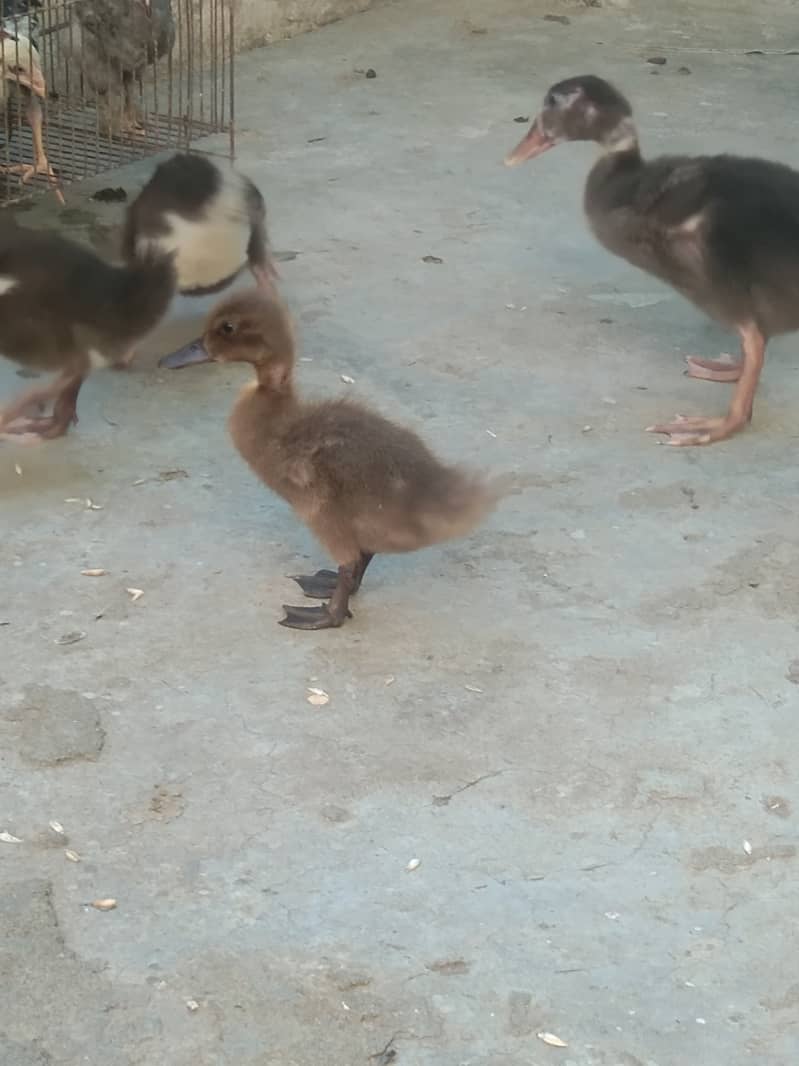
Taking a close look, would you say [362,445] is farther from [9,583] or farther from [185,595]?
[9,583]

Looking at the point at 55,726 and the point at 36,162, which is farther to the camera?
the point at 36,162

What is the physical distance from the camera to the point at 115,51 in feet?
21.8

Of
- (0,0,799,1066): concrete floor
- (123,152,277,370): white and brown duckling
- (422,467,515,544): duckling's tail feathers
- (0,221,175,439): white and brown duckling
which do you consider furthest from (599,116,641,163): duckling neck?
(422,467,515,544): duckling's tail feathers

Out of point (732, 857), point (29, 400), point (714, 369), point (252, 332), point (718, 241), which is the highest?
point (252, 332)

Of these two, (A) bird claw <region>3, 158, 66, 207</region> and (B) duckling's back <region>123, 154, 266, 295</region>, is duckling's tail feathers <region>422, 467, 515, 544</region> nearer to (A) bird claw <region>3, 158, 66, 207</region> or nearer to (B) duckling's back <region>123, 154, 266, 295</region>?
(B) duckling's back <region>123, 154, 266, 295</region>

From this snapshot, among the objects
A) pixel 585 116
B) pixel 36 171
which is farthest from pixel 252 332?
pixel 36 171

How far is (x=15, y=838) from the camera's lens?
303 centimetres

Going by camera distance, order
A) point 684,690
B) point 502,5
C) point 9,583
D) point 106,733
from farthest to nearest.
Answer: point 502,5, point 9,583, point 684,690, point 106,733

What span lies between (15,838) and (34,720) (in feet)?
1.26

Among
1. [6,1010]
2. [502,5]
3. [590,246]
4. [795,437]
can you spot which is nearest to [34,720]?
[6,1010]

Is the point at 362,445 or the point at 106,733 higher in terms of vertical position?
the point at 362,445

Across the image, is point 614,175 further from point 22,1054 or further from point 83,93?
point 22,1054

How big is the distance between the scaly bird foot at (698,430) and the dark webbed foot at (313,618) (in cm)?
144

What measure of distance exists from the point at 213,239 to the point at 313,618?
1913mm
